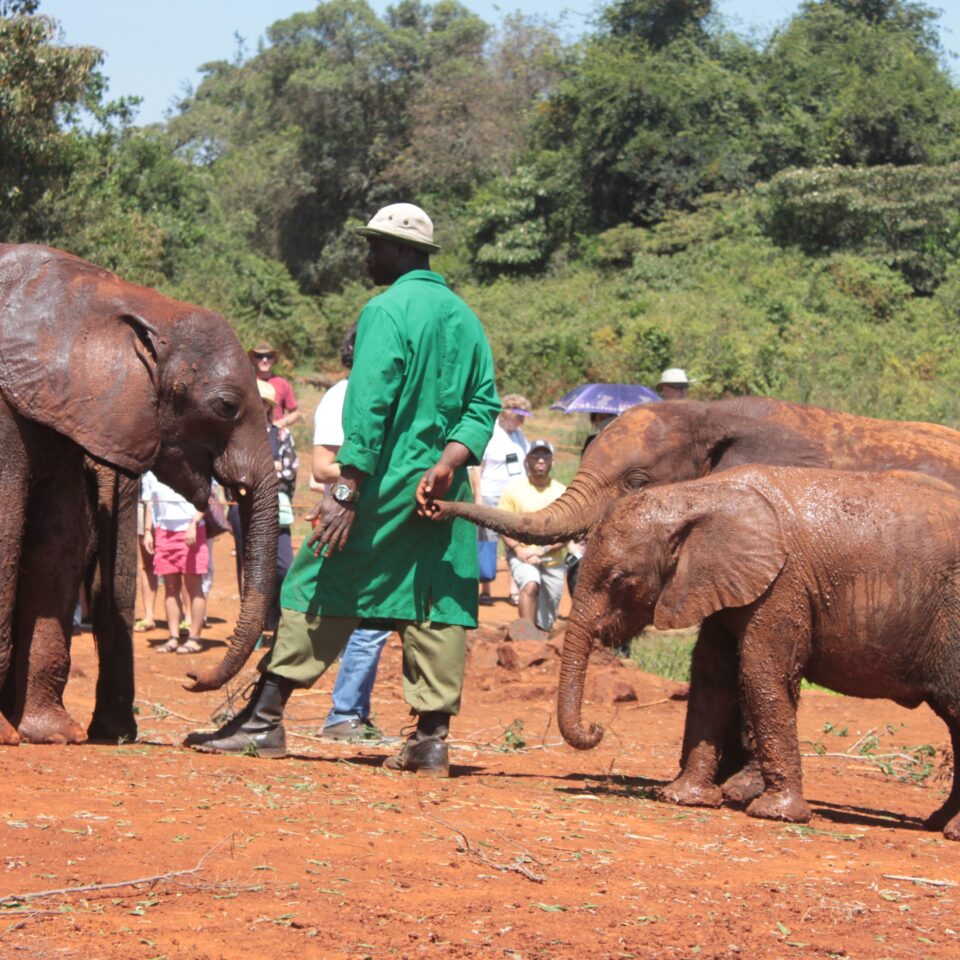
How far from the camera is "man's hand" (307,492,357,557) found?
6113mm

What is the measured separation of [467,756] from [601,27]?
38.2 meters

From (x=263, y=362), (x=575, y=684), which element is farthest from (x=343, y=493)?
(x=263, y=362)

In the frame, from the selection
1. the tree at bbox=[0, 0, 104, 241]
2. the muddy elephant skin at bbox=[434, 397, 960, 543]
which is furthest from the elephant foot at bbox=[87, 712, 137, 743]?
the tree at bbox=[0, 0, 104, 241]

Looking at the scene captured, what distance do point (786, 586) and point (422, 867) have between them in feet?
7.21

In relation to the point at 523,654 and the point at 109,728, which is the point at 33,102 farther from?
the point at 109,728

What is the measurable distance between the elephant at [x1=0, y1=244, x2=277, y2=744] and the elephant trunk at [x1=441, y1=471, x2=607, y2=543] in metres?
1.04

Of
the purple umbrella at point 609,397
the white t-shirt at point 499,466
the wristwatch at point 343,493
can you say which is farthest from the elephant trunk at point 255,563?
the purple umbrella at point 609,397

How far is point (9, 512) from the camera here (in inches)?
236

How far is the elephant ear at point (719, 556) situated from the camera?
242 inches

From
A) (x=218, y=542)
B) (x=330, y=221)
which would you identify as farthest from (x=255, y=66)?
(x=218, y=542)

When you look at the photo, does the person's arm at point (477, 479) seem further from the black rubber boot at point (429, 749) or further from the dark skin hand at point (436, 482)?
the dark skin hand at point (436, 482)

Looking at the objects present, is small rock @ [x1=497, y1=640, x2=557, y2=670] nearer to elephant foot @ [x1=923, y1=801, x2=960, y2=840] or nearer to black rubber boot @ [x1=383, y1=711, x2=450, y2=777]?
black rubber boot @ [x1=383, y1=711, x2=450, y2=777]

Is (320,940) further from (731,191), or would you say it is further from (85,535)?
(731,191)

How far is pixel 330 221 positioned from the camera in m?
47.5
